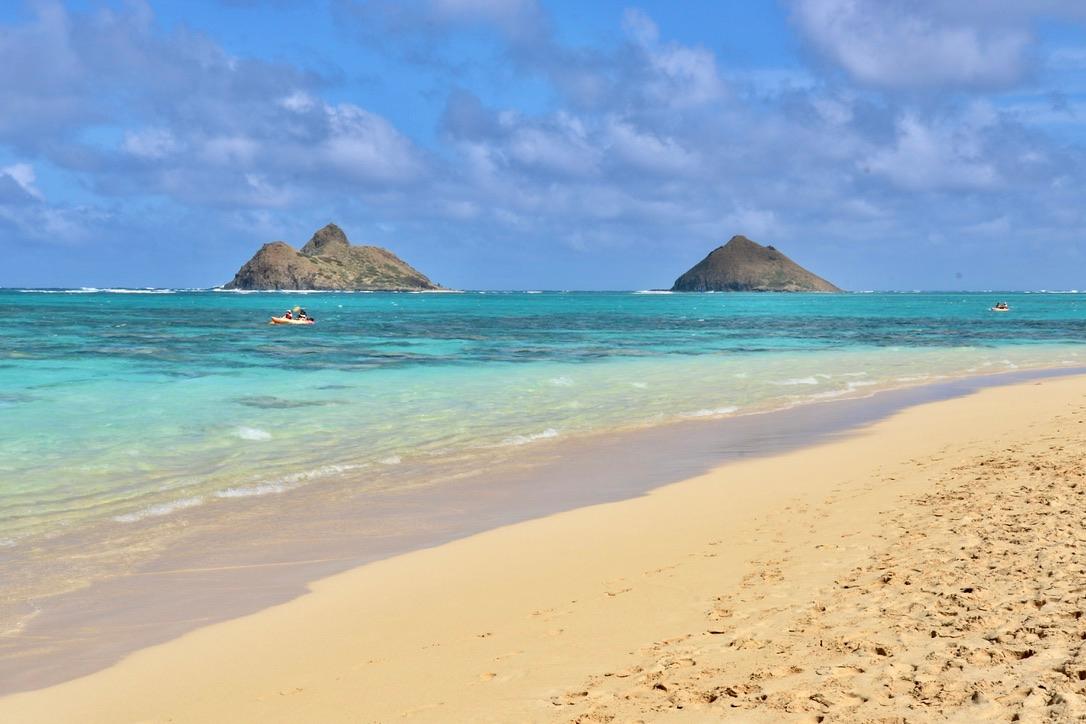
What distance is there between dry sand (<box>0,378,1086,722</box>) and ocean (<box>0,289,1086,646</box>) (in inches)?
102

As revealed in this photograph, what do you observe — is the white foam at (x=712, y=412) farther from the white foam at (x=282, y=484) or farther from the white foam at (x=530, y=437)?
the white foam at (x=282, y=484)

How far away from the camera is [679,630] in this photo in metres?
6.33

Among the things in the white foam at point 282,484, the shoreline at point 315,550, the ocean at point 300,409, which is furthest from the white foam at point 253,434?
the shoreline at point 315,550

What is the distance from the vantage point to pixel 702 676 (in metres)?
5.39

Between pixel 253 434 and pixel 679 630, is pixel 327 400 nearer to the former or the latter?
pixel 253 434

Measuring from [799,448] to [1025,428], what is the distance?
194 inches

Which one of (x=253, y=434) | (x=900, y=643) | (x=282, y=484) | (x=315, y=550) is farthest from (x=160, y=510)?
(x=900, y=643)

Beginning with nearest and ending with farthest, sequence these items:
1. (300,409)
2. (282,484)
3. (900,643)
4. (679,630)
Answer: (900,643) → (679,630) → (282,484) → (300,409)

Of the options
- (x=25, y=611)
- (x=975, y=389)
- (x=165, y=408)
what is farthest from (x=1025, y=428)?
(x=165, y=408)

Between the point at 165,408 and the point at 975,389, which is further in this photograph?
the point at 975,389

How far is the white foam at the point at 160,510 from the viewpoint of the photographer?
10.5m

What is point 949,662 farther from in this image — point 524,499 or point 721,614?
point 524,499

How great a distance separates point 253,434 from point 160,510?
628 centimetres

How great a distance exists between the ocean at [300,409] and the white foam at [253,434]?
0.25ft
